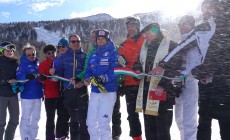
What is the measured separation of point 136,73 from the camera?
15.9 ft

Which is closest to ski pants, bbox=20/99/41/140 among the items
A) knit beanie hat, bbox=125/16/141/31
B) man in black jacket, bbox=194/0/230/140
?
knit beanie hat, bbox=125/16/141/31

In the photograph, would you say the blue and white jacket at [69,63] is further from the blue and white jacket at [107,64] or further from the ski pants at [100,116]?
the ski pants at [100,116]

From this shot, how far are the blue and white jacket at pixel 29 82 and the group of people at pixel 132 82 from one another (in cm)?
2

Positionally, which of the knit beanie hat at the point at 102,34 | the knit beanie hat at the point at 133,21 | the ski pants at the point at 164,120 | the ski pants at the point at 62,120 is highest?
the knit beanie hat at the point at 133,21

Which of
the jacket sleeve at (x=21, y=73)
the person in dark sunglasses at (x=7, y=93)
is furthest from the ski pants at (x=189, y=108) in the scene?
the person in dark sunglasses at (x=7, y=93)

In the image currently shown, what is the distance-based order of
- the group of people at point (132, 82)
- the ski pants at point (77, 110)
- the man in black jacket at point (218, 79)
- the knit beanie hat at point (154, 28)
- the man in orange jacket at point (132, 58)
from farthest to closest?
the ski pants at point (77, 110) → the man in orange jacket at point (132, 58) → the knit beanie hat at point (154, 28) → the group of people at point (132, 82) → the man in black jacket at point (218, 79)

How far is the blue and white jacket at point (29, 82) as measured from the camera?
18.9 ft

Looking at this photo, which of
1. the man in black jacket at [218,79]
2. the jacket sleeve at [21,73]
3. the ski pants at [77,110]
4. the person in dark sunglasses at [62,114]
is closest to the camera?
the man in black jacket at [218,79]

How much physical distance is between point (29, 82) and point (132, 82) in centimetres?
201

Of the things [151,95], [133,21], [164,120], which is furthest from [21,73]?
[164,120]

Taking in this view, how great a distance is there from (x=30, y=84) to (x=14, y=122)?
2.45ft

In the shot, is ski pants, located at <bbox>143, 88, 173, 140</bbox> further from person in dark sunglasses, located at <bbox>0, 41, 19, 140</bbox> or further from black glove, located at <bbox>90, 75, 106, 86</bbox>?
person in dark sunglasses, located at <bbox>0, 41, 19, 140</bbox>

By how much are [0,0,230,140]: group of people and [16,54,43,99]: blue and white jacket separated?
2cm

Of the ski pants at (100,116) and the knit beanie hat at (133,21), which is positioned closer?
the ski pants at (100,116)
